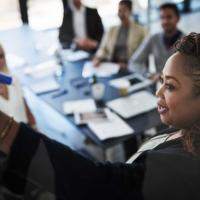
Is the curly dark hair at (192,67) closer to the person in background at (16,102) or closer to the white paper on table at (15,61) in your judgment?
the person in background at (16,102)

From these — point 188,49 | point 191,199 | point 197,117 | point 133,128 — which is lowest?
point 133,128

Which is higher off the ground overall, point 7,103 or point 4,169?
point 4,169

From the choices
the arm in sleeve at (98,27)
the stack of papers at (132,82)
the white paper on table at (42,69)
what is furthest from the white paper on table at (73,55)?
the stack of papers at (132,82)

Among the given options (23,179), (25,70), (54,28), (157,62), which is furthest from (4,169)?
(54,28)

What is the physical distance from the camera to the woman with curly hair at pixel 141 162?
2.26 feet

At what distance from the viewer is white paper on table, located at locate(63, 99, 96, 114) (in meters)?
2.43

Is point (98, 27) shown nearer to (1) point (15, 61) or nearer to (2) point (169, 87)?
(1) point (15, 61)

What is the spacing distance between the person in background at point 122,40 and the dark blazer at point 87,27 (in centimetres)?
57

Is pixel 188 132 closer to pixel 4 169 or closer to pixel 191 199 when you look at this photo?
pixel 191 199

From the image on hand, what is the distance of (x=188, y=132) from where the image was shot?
0.90m

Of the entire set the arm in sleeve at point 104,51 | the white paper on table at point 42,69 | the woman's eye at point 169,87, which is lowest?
the white paper on table at point 42,69

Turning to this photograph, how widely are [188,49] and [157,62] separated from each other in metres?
2.18

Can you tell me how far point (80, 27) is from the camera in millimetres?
4074

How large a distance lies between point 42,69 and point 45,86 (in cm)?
42
